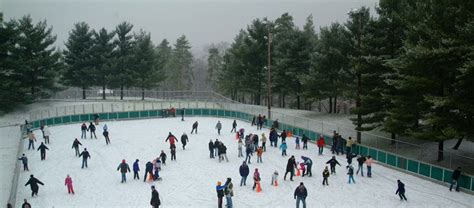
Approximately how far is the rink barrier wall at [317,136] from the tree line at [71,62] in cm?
957

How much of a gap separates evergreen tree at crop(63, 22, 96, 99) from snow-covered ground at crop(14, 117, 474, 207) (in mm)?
31069

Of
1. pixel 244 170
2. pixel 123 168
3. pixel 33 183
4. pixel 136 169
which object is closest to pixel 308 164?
pixel 244 170

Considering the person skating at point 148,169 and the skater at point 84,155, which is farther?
the skater at point 84,155

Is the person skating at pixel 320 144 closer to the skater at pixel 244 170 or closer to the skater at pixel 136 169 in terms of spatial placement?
the skater at pixel 244 170

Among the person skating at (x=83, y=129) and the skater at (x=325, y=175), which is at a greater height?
the person skating at (x=83, y=129)

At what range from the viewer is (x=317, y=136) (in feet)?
106

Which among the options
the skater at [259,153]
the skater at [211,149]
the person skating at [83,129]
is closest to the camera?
the skater at [259,153]

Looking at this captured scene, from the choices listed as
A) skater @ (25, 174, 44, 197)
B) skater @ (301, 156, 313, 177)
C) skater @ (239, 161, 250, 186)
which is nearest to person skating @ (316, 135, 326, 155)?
skater @ (301, 156, 313, 177)

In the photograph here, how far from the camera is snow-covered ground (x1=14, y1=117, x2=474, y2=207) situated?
20219mm

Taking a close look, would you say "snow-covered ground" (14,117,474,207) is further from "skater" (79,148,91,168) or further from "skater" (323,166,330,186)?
"skater" (79,148,91,168)

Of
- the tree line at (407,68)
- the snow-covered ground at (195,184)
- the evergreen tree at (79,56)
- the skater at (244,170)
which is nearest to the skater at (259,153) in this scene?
the snow-covered ground at (195,184)

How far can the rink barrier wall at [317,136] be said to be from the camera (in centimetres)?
2273

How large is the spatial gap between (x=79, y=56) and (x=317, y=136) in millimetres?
42313

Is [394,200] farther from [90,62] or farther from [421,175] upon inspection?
[90,62]
